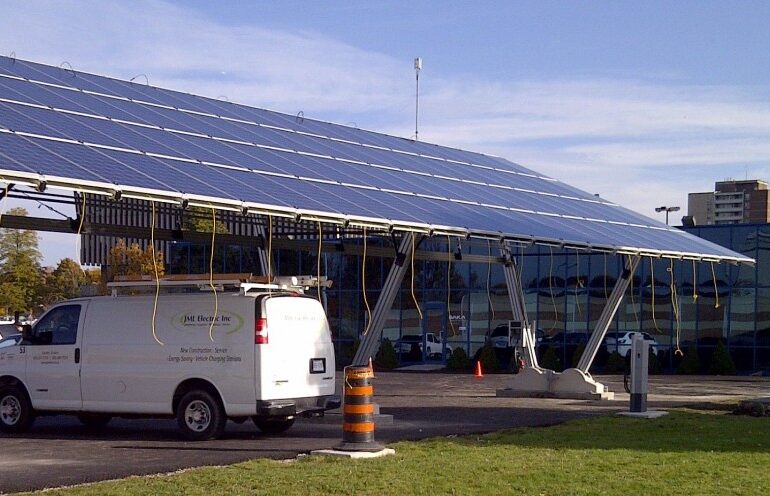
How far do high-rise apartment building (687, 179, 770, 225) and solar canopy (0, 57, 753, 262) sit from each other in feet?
101

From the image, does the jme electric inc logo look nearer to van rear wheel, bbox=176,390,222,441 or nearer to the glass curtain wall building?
van rear wheel, bbox=176,390,222,441

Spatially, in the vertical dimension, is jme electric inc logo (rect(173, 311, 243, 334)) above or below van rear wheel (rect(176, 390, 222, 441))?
above

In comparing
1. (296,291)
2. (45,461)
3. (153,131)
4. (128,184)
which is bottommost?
(45,461)

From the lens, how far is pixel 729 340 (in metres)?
46.5

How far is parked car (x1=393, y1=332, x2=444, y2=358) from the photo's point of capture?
172 feet

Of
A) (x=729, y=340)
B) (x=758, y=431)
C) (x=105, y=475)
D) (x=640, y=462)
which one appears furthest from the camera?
(x=729, y=340)

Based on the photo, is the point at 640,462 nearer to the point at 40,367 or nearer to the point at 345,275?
the point at 40,367

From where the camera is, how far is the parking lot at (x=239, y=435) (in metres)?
14.6

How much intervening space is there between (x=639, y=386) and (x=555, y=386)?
5895 mm

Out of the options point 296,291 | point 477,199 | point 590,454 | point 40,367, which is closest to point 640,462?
point 590,454

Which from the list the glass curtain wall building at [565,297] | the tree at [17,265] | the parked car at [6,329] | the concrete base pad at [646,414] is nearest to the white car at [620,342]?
the glass curtain wall building at [565,297]

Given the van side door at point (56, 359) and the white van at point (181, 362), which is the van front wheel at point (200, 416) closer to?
the white van at point (181, 362)

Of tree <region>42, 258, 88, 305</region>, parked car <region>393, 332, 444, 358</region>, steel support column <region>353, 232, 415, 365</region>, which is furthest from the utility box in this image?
tree <region>42, 258, 88, 305</region>

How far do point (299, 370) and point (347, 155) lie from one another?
866 cm
